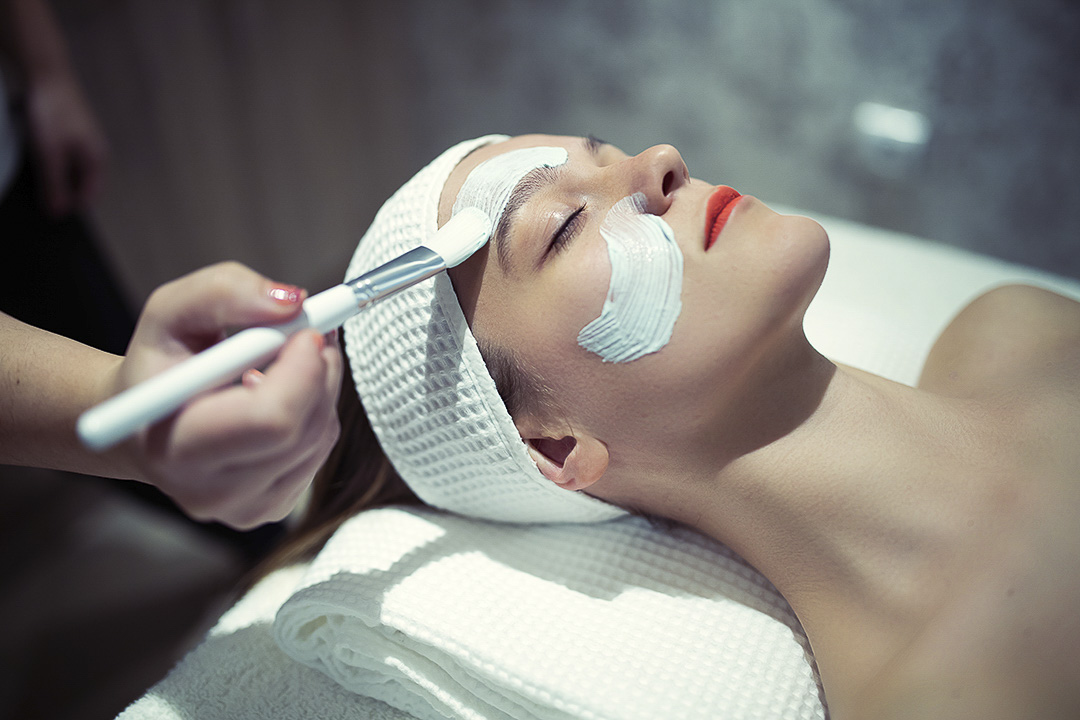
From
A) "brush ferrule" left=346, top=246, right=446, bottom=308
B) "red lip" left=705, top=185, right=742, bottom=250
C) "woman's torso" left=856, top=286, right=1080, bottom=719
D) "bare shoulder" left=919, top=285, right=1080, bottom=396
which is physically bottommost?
"woman's torso" left=856, top=286, right=1080, bottom=719

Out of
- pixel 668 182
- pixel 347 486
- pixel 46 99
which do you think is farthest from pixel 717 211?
pixel 46 99

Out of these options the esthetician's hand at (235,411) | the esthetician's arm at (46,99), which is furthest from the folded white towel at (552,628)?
the esthetician's arm at (46,99)

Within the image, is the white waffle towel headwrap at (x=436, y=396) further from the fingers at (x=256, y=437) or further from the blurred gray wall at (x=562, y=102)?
the blurred gray wall at (x=562, y=102)

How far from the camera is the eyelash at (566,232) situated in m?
0.80

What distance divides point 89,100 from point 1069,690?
6.73 feet

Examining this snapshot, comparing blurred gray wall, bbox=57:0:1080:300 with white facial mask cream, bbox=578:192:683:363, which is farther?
blurred gray wall, bbox=57:0:1080:300

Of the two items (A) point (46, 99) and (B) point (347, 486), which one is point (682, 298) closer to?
(B) point (347, 486)

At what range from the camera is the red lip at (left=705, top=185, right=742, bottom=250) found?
0.79 metres

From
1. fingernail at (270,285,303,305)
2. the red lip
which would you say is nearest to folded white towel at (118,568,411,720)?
fingernail at (270,285,303,305)

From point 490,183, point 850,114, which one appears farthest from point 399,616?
point 850,114

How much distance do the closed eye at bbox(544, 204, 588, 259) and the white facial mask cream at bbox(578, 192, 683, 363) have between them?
0.15 feet

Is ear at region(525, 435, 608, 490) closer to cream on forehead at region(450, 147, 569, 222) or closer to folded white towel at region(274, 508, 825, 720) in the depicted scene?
folded white towel at region(274, 508, 825, 720)

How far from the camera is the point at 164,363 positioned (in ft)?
2.06

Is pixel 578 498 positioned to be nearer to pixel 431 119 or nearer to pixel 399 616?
pixel 399 616
